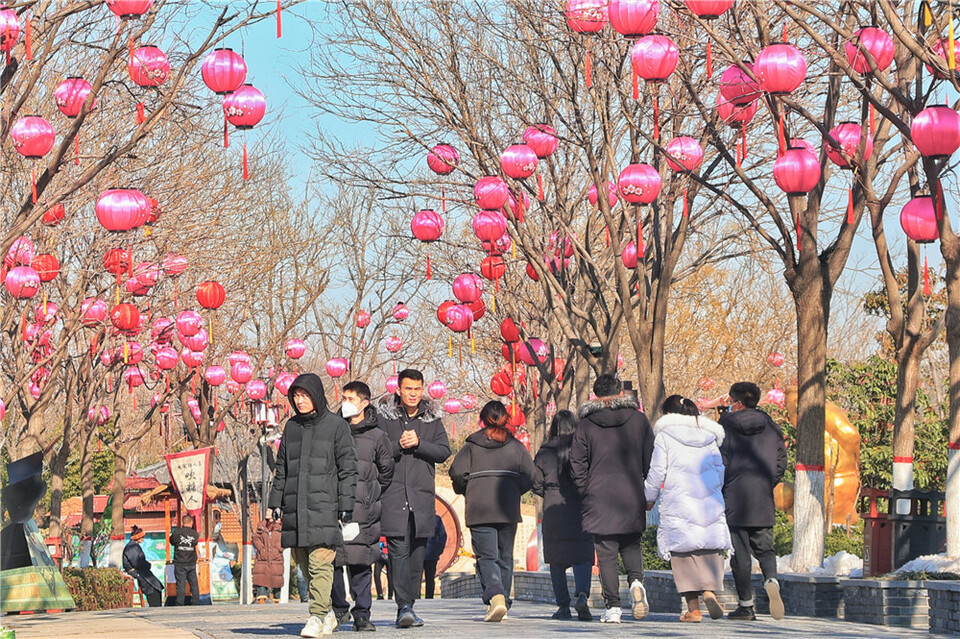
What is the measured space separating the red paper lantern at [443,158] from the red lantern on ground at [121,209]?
530cm

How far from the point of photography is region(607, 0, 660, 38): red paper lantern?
39.5 ft

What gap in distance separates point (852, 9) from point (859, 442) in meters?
14.3

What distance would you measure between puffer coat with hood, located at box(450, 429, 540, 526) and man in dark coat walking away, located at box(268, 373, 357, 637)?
1879 millimetres

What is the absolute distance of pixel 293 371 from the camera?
33.6m

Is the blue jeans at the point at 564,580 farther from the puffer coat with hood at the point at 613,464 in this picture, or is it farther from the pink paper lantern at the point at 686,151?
the pink paper lantern at the point at 686,151

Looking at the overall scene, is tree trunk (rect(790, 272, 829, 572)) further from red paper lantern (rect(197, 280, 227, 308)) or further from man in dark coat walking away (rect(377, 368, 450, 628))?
red paper lantern (rect(197, 280, 227, 308))

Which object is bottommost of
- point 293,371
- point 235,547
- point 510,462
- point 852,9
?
point 235,547

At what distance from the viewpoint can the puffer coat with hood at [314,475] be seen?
8.49m

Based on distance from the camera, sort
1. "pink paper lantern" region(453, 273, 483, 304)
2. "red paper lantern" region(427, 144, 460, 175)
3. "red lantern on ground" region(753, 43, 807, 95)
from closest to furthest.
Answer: "red lantern on ground" region(753, 43, 807, 95) < "red paper lantern" region(427, 144, 460, 175) < "pink paper lantern" region(453, 273, 483, 304)

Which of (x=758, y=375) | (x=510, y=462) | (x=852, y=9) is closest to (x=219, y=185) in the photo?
(x=852, y=9)

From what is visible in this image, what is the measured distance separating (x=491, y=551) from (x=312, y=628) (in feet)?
7.15

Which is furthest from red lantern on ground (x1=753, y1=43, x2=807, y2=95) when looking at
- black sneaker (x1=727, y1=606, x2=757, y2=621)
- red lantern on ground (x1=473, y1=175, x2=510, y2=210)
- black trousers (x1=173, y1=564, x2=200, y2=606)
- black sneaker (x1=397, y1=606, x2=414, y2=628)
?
black trousers (x1=173, y1=564, x2=200, y2=606)

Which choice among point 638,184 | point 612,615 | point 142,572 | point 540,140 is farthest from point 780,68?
point 142,572

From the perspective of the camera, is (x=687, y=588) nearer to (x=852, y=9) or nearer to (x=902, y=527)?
(x=902, y=527)
